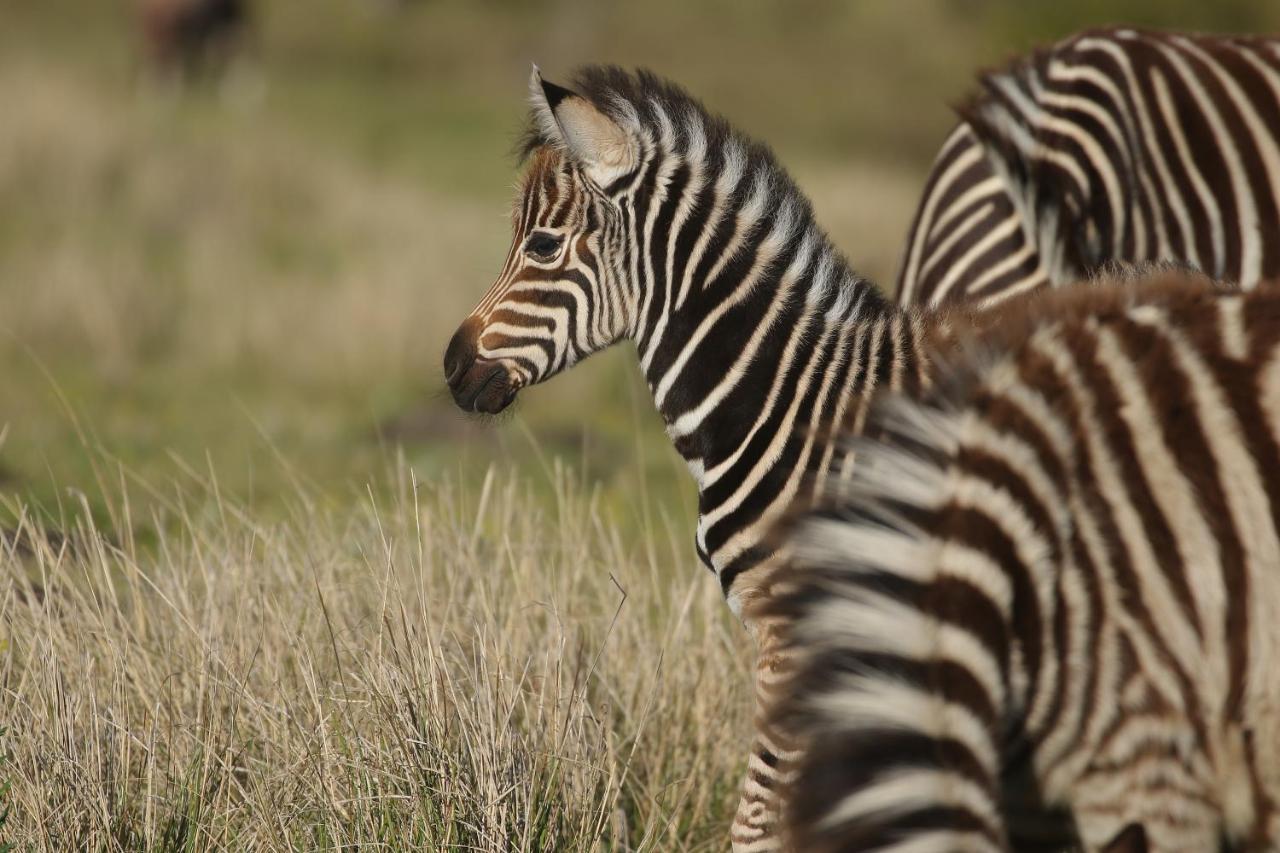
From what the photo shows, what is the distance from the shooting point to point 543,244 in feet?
13.9

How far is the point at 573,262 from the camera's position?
420 cm

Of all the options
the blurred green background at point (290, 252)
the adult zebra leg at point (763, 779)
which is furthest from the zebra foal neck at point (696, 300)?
the blurred green background at point (290, 252)

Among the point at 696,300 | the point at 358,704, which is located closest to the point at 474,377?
the point at 696,300

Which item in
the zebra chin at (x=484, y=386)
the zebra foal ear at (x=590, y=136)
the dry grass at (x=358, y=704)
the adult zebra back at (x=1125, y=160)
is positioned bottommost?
the dry grass at (x=358, y=704)

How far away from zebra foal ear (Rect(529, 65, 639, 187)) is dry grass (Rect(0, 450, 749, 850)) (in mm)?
1090

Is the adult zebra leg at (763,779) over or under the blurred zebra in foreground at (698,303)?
under

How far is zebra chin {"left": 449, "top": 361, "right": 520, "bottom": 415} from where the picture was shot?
4.32m

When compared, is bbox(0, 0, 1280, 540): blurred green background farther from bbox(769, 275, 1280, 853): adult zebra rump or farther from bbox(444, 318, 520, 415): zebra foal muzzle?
bbox(769, 275, 1280, 853): adult zebra rump

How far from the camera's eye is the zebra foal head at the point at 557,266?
13.6ft

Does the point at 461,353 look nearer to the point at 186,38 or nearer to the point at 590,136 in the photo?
the point at 590,136

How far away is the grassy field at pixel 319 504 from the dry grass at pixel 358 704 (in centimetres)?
2

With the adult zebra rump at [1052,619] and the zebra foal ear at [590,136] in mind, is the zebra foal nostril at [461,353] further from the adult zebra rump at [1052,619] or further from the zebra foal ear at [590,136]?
the adult zebra rump at [1052,619]

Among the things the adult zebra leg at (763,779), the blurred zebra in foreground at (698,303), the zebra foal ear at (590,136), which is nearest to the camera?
the adult zebra leg at (763,779)

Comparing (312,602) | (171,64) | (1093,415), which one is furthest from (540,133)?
(171,64)
